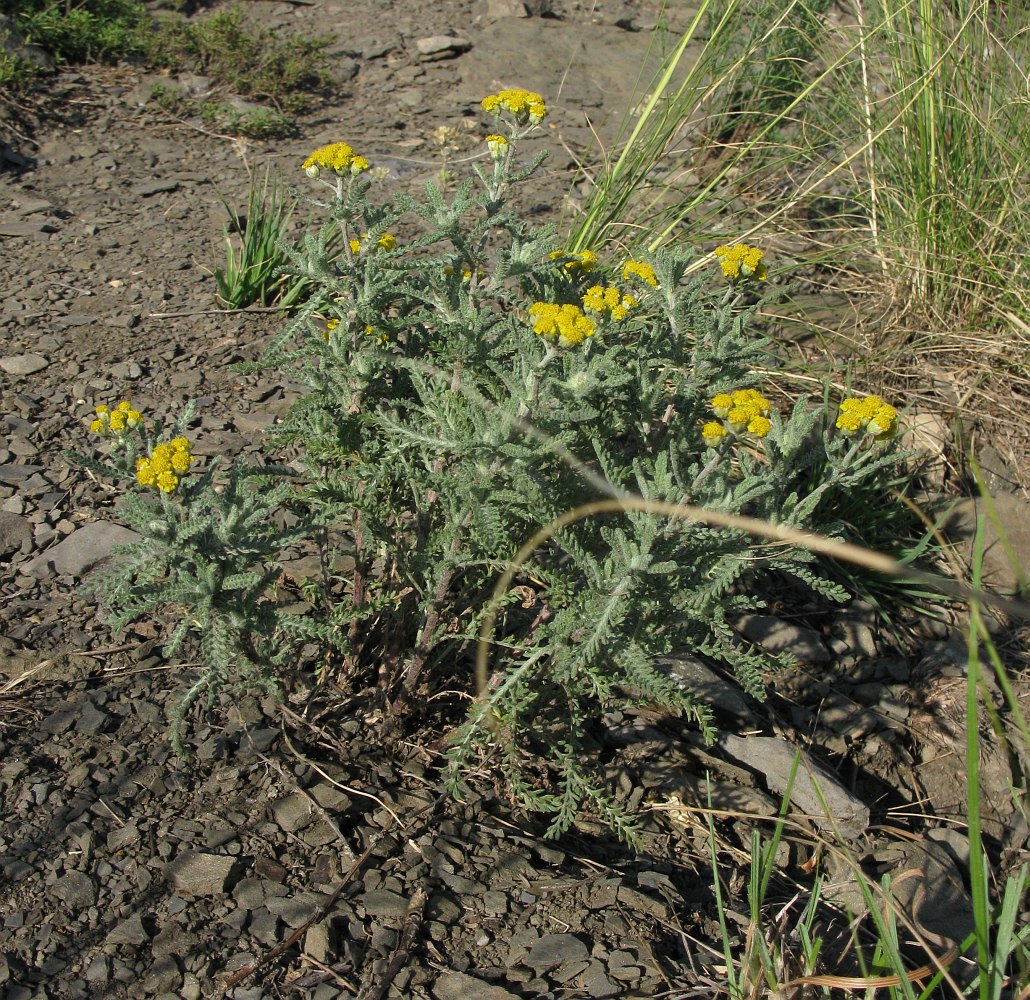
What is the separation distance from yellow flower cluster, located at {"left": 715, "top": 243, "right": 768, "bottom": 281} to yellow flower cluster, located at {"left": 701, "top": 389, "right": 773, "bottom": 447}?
37 cm

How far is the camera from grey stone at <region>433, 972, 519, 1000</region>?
181 cm

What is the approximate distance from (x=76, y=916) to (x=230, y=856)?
0.29 meters

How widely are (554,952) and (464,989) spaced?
0.19 metres

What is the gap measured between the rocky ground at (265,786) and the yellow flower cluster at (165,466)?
14.0 inches

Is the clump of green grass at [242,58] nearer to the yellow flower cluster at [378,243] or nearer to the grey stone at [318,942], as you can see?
the yellow flower cluster at [378,243]

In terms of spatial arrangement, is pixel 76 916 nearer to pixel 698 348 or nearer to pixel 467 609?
pixel 467 609

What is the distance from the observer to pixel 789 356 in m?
4.01

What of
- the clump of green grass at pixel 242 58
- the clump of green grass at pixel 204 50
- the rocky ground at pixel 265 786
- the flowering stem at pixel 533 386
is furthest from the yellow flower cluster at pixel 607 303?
the clump of green grass at pixel 242 58

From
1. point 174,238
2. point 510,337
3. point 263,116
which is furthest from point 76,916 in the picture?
point 263,116

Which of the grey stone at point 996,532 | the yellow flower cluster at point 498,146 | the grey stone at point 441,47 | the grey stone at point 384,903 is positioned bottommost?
the grey stone at point 996,532

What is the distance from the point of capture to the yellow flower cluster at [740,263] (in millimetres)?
2180

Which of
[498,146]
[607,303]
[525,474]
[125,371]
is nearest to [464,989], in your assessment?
[525,474]

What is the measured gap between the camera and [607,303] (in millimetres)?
1894

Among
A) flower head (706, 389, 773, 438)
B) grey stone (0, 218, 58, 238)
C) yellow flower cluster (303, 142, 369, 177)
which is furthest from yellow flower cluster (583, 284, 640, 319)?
grey stone (0, 218, 58, 238)
